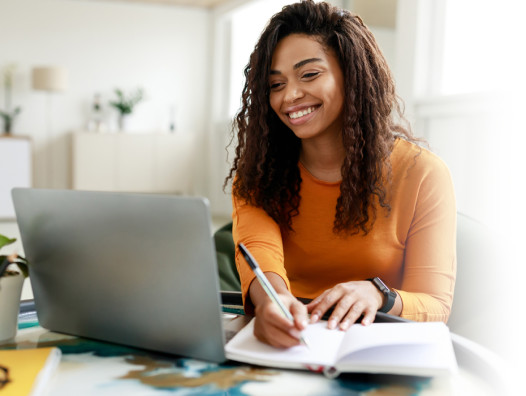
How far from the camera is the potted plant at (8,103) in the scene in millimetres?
6539

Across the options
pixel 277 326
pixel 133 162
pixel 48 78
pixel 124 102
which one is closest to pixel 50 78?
pixel 48 78

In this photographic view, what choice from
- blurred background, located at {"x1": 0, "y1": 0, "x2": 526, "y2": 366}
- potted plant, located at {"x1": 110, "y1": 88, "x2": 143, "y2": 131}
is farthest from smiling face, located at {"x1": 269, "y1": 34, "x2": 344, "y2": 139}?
potted plant, located at {"x1": 110, "y1": 88, "x2": 143, "y2": 131}

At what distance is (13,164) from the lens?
238 inches

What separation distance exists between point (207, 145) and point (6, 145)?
244 cm

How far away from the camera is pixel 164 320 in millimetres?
743

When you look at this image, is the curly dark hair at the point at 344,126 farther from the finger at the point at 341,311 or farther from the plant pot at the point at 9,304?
the plant pot at the point at 9,304

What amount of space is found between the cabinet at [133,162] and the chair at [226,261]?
494cm

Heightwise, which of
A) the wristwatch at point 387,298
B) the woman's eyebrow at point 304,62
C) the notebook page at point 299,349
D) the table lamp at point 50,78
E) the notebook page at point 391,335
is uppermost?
the table lamp at point 50,78

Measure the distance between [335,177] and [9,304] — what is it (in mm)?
788

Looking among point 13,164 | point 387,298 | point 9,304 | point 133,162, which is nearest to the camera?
point 9,304

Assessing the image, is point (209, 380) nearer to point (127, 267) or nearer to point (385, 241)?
point (127, 267)

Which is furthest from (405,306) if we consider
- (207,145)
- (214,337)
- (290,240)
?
(207,145)

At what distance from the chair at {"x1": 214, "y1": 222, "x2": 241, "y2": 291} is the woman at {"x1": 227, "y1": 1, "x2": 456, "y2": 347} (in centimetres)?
44

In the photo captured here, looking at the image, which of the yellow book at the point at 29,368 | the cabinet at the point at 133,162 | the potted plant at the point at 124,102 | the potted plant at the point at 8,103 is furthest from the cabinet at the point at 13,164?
the yellow book at the point at 29,368
